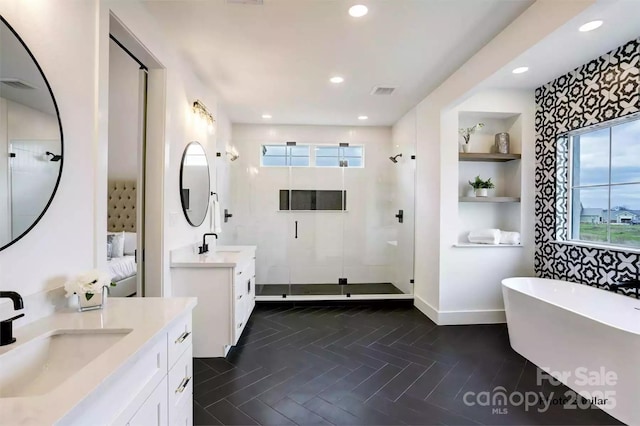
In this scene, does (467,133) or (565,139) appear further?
(467,133)

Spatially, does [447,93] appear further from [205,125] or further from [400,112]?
[205,125]

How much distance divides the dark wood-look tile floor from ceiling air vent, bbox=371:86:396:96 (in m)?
2.82

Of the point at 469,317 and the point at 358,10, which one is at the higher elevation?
the point at 358,10

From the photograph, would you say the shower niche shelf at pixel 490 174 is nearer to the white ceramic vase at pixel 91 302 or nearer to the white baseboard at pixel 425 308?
the white baseboard at pixel 425 308

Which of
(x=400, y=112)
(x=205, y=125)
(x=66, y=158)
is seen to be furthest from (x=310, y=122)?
(x=66, y=158)

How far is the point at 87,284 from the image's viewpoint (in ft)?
4.56

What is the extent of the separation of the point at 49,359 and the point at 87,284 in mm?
333

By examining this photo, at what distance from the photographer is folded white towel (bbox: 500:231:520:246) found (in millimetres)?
3570

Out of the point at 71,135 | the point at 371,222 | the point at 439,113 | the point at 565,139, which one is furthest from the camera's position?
the point at 371,222

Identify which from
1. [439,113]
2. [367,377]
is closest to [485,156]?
[439,113]

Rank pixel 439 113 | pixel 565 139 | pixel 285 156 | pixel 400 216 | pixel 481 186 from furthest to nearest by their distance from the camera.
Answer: pixel 285 156, pixel 400 216, pixel 481 186, pixel 439 113, pixel 565 139

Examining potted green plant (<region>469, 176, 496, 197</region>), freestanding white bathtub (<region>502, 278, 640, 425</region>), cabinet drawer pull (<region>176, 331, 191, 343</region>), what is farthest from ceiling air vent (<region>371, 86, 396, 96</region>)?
cabinet drawer pull (<region>176, 331, 191, 343</region>)

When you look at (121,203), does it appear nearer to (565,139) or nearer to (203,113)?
(203,113)

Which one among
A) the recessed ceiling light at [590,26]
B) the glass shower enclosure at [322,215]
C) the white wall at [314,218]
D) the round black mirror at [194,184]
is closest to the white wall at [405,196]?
the glass shower enclosure at [322,215]
